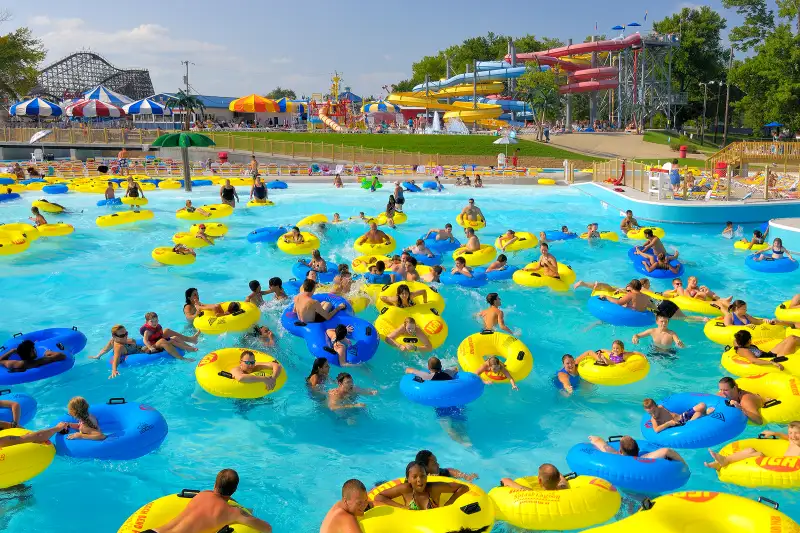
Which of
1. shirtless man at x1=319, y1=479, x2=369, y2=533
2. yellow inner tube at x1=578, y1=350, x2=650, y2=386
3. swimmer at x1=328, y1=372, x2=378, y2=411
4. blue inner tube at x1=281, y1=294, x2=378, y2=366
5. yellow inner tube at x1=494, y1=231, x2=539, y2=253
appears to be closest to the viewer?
shirtless man at x1=319, y1=479, x2=369, y2=533

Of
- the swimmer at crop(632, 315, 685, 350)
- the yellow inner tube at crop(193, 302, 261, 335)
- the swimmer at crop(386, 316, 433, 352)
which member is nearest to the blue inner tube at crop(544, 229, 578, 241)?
the swimmer at crop(632, 315, 685, 350)

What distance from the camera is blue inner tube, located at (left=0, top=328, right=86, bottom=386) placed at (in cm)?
814

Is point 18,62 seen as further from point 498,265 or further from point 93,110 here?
point 498,265

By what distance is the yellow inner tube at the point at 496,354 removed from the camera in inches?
330

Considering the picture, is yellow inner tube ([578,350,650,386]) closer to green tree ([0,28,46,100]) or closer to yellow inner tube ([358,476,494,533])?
yellow inner tube ([358,476,494,533])

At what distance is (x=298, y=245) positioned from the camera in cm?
1514

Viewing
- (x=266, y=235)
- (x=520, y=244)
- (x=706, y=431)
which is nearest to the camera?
(x=706, y=431)

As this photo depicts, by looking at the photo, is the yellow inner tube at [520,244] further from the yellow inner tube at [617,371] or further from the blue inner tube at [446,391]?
the blue inner tube at [446,391]

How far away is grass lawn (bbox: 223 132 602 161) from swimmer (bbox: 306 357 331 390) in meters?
31.7

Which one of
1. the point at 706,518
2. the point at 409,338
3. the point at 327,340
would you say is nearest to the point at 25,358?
the point at 327,340

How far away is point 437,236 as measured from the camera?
16.0m

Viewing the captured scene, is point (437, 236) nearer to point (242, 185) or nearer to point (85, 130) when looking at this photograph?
point (242, 185)

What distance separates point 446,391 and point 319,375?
5.73 ft

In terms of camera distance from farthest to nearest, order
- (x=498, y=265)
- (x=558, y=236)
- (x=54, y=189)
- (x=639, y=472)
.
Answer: (x=54, y=189)
(x=558, y=236)
(x=498, y=265)
(x=639, y=472)
